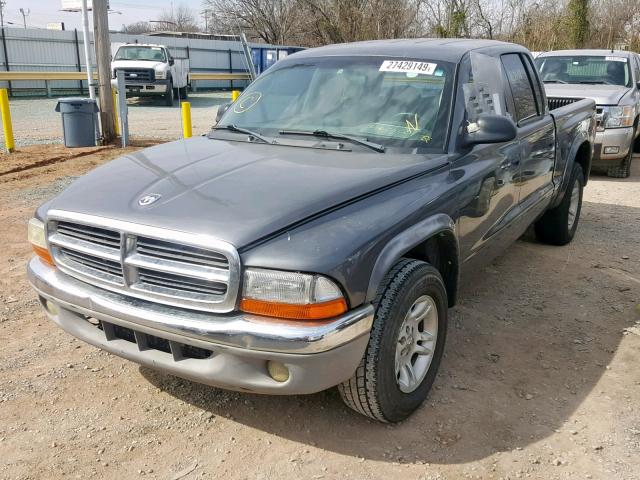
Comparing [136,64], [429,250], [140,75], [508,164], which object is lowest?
[429,250]

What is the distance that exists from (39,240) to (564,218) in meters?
4.78

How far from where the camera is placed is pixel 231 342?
246 cm

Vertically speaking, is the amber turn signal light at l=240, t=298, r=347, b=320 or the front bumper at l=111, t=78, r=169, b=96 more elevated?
the front bumper at l=111, t=78, r=169, b=96

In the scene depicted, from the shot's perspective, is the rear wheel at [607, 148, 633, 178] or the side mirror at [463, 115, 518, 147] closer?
the side mirror at [463, 115, 518, 147]

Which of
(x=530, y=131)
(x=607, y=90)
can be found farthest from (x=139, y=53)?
(x=530, y=131)

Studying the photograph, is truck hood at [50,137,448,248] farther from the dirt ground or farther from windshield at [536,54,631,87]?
windshield at [536,54,631,87]

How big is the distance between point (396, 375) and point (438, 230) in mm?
769

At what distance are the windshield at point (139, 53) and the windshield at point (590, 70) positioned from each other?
15796 millimetres

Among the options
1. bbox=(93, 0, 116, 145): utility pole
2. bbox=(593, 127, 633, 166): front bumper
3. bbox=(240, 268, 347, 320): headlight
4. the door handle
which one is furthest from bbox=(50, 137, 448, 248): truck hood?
bbox=(93, 0, 116, 145): utility pole

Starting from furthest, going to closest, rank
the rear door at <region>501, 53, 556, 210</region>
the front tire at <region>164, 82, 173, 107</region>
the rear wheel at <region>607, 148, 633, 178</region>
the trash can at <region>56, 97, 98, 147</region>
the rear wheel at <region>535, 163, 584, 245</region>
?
1. the front tire at <region>164, 82, 173, 107</region>
2. the trash can at <region>56, 97, 98, 147</region>
3. the rear wheel at <region>607, 148, 633, 178</region>
4. the rear wheel at <region>535, 163, 584, 245</region>
5. the rear door at <region>501, 53, 556, 210</region>

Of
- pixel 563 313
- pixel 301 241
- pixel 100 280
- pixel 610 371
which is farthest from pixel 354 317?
pixel 563 313

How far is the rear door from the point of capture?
4.41 meters

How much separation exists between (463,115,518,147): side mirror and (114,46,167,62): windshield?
20562 mm

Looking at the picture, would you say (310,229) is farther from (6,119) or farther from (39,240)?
(6,119)
